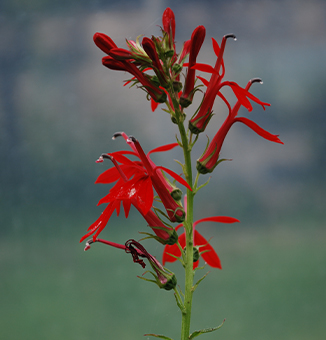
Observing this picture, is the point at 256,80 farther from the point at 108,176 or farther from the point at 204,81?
the point at 108,176

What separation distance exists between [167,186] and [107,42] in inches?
21.1

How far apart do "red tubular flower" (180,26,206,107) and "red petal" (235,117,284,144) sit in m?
0.20

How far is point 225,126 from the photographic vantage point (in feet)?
4.51

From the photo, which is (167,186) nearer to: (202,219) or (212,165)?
(212,165)

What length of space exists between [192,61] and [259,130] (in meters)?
0.33

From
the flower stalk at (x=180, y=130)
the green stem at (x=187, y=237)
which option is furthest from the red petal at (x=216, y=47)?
the green stem at (x=187, y=237)

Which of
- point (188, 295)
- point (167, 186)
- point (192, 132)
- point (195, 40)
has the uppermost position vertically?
point (195, 40)

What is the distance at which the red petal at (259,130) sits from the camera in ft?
4.13

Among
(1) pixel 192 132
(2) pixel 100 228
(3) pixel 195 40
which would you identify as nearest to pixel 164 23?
(3) pixel 195 40

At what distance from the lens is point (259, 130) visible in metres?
1.29

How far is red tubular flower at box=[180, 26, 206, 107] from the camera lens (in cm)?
124

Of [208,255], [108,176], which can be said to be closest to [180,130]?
[108,176]

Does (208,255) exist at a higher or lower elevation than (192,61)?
lower

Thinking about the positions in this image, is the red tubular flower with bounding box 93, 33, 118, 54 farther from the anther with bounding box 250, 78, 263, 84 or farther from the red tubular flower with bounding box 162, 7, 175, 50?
the anther with bounding box 250, 78, 263, 84
